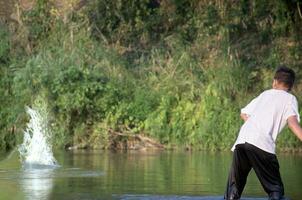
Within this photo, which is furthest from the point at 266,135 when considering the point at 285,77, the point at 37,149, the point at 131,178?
the point at 37,149

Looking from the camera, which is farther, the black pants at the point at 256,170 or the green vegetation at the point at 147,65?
the green vegetation at the point at 147,65

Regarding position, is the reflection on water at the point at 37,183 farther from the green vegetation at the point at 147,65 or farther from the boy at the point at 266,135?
the green vegetation at the point at 147,65

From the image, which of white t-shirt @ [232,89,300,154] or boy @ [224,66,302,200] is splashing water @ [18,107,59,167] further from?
white t-shirt @ [232,89,300,154]

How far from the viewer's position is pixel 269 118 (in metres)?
11.8

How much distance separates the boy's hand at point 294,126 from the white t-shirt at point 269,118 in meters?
0.05

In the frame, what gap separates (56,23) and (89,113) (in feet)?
Result: 17.3

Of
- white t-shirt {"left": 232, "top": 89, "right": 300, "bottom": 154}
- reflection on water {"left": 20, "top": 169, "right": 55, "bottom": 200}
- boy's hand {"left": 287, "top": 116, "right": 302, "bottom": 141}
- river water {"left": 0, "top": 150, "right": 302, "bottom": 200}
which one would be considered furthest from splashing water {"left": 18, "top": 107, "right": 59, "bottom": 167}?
boy's hand {"left": 287, "top": 116, "right": 302, "bottom": 141}

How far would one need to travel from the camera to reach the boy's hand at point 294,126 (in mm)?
11308

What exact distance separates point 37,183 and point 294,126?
5.22 meters

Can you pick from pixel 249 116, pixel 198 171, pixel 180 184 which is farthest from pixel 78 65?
pixel 249 116

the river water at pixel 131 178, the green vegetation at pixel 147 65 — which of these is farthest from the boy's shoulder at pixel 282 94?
the green vegetation at pixel 147 65

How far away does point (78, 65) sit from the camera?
91.9ft

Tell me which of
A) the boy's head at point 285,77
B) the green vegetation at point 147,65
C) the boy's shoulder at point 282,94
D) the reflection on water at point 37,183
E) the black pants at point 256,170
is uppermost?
the green vegetation at point 147,65

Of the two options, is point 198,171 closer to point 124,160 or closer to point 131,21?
point 124,160
